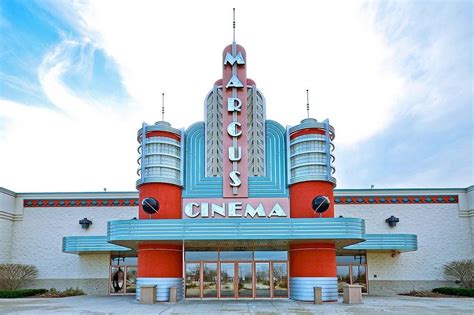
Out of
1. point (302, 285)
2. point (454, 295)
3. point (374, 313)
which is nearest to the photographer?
point (374, 313)

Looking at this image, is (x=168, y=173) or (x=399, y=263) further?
(x=399, y=263)

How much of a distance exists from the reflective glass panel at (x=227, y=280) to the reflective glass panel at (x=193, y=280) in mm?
1266

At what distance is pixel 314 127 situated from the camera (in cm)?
2502

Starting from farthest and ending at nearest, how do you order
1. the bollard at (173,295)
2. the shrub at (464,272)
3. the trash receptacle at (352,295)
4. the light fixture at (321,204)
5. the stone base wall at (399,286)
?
the stone base wall at (399,286)
the shrub at (464,272)
the light fixture at (321,204)
the bollard at (173,295)
the trash receptacle at (352,295)

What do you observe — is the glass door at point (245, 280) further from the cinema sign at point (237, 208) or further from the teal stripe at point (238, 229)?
the teal stripe at point (238, 229)

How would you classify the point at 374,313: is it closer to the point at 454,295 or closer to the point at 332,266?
the point at 332,266

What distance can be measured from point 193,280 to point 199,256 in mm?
1289

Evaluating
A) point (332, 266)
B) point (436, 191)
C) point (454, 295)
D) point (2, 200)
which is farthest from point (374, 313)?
point (2, 200)

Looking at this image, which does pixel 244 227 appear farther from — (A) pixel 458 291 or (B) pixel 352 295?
(A) pixel 458 291

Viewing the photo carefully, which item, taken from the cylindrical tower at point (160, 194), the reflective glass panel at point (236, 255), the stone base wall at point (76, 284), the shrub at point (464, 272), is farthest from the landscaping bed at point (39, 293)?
the shrub at point (464, 272)

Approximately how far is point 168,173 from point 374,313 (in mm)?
12017

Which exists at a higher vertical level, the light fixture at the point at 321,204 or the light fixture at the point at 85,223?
the light fixture at the point at 321,204

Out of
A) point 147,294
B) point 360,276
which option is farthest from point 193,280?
point 360,276

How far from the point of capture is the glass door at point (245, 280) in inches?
998
